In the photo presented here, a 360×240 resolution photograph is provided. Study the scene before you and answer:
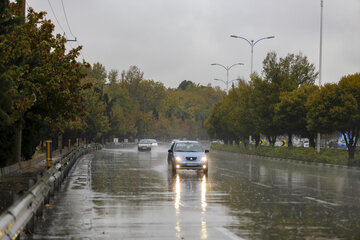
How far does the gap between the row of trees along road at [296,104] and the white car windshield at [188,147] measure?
14174 mm

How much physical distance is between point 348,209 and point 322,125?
28114 mm

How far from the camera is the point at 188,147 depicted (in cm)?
2911

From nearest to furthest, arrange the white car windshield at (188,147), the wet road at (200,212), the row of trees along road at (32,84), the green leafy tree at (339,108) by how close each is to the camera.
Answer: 1. the wet road at (200,212)
2. the row of trees along road at (32,84)
3. the white car windshield at (188,147)
4. the green leafy tree at (339,108)

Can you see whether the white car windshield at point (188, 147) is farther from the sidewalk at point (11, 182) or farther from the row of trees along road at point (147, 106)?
the row of trees along road at point (147, 106)

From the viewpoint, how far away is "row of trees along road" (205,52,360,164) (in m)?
40.1

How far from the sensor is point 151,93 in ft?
507

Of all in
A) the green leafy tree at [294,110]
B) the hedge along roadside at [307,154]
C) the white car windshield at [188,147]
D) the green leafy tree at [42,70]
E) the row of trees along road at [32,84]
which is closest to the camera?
the row of trees along road at [32,84]

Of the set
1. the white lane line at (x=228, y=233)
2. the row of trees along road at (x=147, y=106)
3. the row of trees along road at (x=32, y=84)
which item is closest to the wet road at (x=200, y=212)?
the white lane line at (x=228, y=233)

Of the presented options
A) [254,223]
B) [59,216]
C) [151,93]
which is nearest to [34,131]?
[59,216]

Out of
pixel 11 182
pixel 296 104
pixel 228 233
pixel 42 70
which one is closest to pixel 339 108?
pixel 296 104

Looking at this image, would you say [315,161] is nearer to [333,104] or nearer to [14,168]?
[333,104]

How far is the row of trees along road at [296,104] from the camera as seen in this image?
132 feet

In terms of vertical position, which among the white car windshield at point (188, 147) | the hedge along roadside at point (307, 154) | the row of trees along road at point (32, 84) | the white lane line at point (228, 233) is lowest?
the white lane line at point (228, 233)

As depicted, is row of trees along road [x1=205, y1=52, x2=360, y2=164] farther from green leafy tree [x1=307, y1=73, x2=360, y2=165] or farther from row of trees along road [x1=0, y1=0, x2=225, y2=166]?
row of trees along road [x1=0, y1=0, x2=225, y2=166]
